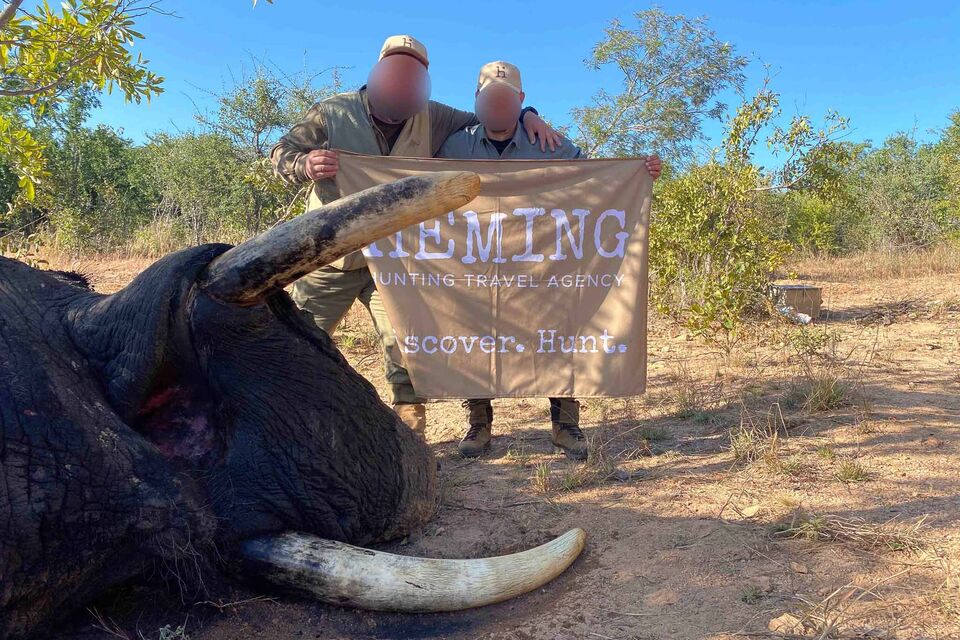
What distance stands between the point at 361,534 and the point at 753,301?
5.35 metres

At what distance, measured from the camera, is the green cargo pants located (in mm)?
3893

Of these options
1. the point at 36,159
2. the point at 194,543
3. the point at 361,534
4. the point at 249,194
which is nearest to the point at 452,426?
the point at 361,534

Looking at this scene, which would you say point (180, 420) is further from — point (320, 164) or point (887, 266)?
point (887, 266)

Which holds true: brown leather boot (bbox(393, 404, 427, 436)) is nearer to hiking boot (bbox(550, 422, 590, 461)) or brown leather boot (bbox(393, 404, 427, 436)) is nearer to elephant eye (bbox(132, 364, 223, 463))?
hiking boot (bbox(550, 422, 590, 461))

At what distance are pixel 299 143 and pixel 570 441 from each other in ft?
7.37

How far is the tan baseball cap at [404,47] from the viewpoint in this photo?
3.62 metres

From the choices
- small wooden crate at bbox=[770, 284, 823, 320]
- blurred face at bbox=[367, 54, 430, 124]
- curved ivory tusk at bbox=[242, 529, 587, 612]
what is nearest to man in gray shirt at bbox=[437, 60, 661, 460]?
blurred face at bbox=[367, 54, 430, 124]

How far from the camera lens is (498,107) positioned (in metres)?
3.83

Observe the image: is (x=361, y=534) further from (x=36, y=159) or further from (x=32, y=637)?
(x=36, y=159)

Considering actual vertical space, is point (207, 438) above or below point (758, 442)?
above

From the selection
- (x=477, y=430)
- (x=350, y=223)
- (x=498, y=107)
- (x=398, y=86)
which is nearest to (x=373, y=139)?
(x=398, y=86)

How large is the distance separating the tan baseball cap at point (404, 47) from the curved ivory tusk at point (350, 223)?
1981 millimetres

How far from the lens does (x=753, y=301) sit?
21.9 feet

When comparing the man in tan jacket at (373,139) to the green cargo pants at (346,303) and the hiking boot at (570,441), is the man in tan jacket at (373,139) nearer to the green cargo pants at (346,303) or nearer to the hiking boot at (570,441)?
the green cargo pants at (346,303)
